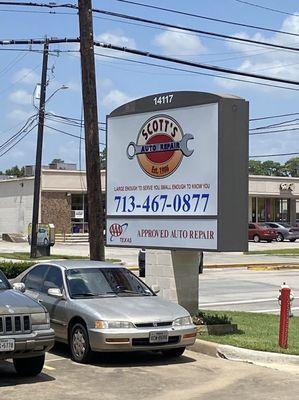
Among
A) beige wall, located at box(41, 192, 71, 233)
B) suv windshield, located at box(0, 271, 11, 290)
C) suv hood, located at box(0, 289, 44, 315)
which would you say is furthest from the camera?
beige wall, located at box(41, 192, 71, 233)

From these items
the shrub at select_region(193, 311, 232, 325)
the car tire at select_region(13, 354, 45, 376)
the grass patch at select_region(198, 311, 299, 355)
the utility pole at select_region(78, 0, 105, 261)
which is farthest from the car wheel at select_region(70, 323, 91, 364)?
the utility pole at select_region(78, 0, 105, 261)

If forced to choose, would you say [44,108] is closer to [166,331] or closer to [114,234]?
[114,234]

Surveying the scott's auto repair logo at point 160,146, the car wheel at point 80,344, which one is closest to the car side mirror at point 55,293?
the car wheel at point 80,344

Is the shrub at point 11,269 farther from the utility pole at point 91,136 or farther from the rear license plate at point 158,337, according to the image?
the rear license plate at point 158,337

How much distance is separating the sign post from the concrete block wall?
7.5 inches

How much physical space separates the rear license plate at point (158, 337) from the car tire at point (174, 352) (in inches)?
19.6

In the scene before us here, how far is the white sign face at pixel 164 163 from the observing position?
37.9 ft

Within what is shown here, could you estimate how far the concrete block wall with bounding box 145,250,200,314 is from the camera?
12.4 metres

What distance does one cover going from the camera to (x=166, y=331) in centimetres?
945

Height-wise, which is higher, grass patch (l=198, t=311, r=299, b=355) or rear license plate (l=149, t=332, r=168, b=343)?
rear license plate (l=149, t=332, r=168, b=343)

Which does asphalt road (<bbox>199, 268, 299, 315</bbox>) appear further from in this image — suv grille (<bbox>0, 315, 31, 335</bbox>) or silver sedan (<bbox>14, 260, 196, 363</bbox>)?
suv grille (<bbox>0, 315, 31, 335</bbox>)

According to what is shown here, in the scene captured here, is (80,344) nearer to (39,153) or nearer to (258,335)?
(258,335)

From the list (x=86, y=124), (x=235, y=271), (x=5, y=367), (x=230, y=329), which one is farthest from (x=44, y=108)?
(x=5, y=367)

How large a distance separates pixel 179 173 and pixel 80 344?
371cm
